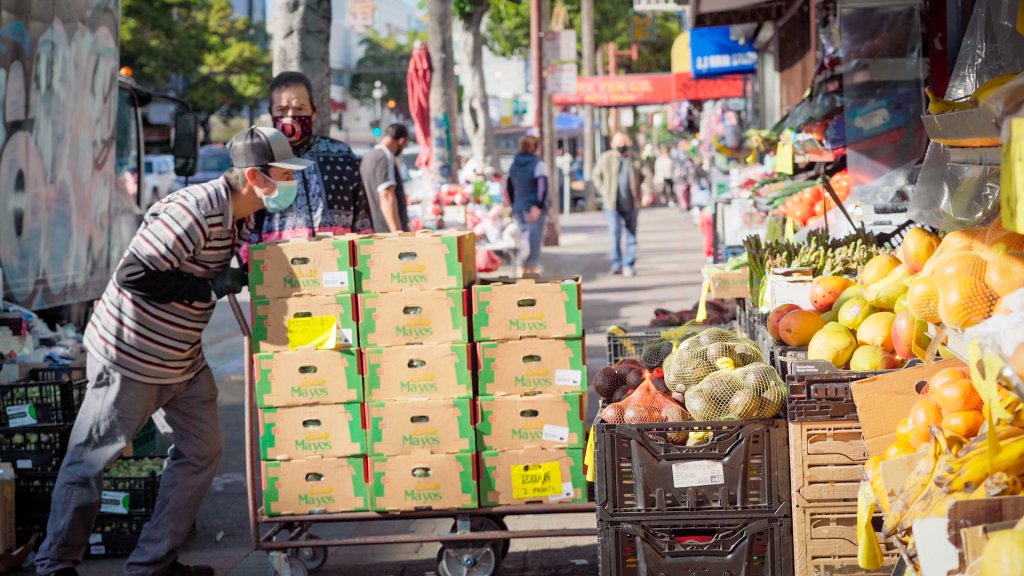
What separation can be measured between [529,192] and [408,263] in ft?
34.8

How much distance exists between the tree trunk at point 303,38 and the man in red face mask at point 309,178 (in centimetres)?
427

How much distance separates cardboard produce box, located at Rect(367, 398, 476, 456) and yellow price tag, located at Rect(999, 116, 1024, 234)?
3.12 m

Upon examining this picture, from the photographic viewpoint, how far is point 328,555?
6066mm

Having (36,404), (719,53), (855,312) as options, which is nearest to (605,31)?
(719,53)

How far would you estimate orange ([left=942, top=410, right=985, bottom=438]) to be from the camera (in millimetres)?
3100

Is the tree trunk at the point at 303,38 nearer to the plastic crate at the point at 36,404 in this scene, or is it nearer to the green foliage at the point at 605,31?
the plastic crate at the point at 36,404

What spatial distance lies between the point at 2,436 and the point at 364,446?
2074mm

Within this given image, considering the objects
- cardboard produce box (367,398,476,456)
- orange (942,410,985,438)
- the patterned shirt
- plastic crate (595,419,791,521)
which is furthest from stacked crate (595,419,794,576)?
the patterned shirt

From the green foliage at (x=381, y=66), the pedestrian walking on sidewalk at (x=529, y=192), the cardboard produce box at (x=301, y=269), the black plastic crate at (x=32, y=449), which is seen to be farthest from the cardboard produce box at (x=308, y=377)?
the green foliage at (x=381, y=66)

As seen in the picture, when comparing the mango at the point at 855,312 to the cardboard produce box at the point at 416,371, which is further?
the cardboard produce box at the point at 416,371

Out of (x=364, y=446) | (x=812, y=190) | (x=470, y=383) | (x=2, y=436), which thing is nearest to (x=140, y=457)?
(x=2, y=436)

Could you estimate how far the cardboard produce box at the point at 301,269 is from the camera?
209 inches

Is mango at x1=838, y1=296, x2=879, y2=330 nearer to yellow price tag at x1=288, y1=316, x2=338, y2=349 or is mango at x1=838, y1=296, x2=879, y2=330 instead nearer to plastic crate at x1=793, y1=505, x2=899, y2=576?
plastic crate at x1=793, y1=505, x2=899, y2=576

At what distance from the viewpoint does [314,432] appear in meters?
5.43
